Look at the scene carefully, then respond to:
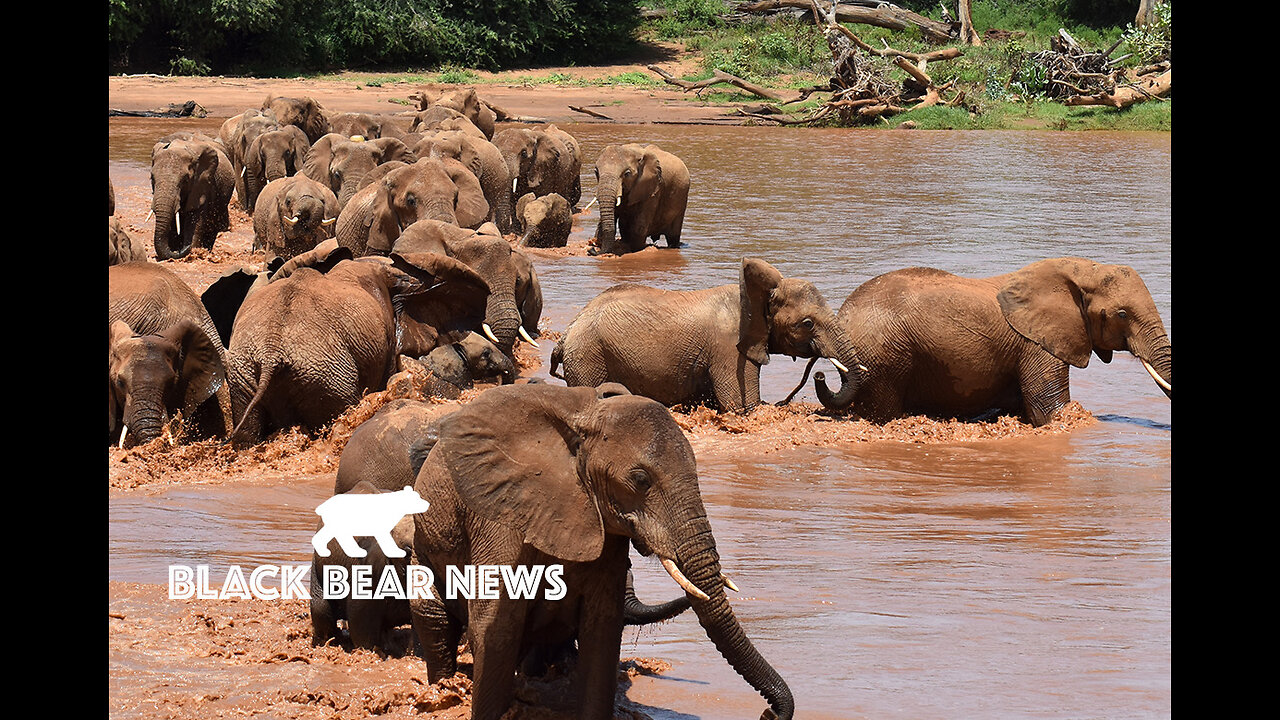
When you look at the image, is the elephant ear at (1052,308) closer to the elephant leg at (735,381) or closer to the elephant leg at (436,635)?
the elephant leg at (735,381)

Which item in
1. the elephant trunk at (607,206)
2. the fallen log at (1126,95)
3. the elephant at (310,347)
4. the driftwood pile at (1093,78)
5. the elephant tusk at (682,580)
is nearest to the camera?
the elephant tusk at (682,580)

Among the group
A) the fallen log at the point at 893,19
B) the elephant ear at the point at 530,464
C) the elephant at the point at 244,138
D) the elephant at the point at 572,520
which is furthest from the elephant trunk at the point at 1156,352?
the fallen log at the point at 893,19

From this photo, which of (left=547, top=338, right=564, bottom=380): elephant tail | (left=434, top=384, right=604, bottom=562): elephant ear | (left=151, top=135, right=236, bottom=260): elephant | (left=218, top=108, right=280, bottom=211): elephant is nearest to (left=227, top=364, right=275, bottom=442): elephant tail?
(left=547, top=338, right=564, bottom=380): elephant tail

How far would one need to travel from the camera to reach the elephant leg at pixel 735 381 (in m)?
11.4

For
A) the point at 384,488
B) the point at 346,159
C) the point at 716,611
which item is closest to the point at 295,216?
the point at 346,159

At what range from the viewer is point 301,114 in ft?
79.9

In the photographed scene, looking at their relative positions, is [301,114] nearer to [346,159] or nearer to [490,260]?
[346,159]

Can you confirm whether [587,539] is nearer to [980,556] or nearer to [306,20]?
[980,556]

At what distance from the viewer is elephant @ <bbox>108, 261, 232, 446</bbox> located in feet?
31.0

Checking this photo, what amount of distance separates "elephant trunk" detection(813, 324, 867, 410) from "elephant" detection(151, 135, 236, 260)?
976cm

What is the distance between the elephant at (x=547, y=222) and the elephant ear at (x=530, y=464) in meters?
14.5

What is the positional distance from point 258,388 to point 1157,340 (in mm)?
6169

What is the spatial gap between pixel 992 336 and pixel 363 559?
6.17m

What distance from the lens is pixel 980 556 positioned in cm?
823
